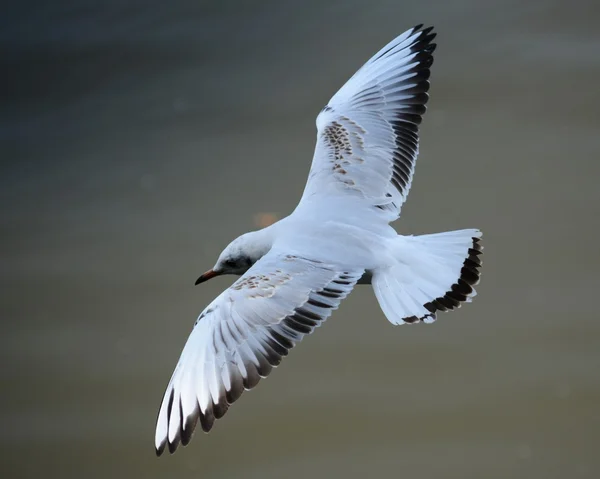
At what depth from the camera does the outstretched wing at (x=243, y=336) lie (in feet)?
7.53

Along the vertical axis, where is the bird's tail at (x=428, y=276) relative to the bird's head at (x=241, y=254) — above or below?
below

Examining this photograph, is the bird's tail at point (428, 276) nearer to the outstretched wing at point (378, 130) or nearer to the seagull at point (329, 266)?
the seagull at point (329, 266)

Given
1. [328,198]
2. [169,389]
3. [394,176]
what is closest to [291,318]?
[169,389]

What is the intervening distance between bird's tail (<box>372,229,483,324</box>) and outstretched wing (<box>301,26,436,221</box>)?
25 cm

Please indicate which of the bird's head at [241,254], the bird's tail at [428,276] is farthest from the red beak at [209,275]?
the bird's tail at [428,276]

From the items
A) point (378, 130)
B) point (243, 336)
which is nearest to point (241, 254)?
point (243, 336)

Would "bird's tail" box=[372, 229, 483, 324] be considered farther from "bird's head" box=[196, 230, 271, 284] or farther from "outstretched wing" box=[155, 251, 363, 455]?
"bird's head" box=[196, 230, 271, 284]

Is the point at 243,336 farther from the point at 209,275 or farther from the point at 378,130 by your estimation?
the point at 378,130

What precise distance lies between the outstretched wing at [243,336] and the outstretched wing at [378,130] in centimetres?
43

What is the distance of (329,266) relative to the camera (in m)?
2.53

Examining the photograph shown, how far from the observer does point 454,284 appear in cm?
252

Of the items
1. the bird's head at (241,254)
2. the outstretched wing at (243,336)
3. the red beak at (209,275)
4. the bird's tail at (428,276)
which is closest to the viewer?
the outstretched wing at (243,336)

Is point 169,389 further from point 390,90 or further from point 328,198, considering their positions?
point 390,90

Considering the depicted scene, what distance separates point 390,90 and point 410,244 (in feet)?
2.57
